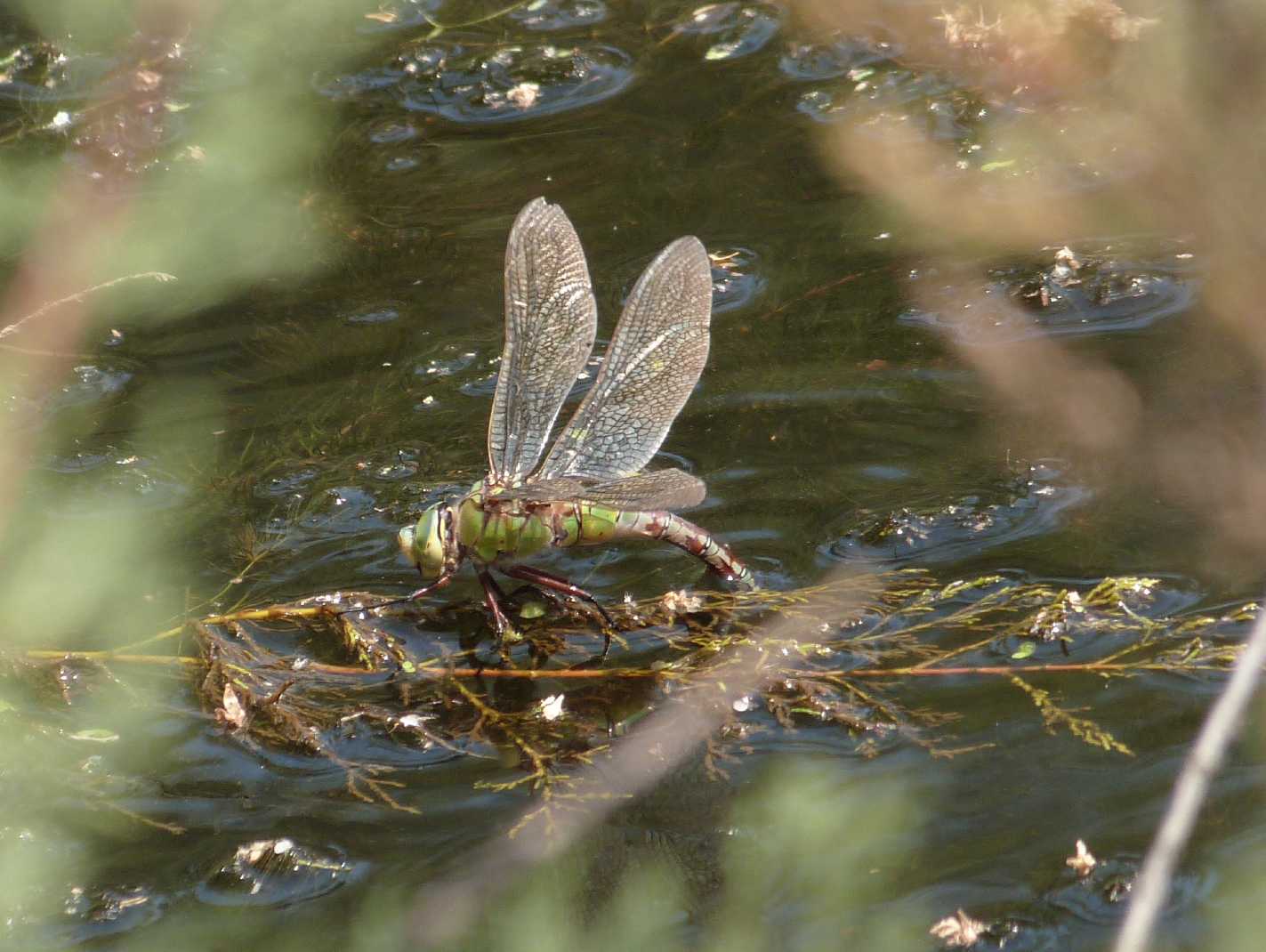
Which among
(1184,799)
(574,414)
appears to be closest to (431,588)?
(574,414)

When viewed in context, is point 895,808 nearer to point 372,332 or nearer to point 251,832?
point 251,832

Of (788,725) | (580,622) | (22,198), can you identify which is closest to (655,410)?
(580,622)

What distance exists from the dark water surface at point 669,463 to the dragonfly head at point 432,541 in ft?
0.54

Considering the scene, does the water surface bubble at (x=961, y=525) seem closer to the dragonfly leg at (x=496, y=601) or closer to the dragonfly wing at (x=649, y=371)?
the dragonfly wing at (x=649, y=371)

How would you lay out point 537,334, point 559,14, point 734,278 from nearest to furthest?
point 537,334 < point 734,278 < point 559,14

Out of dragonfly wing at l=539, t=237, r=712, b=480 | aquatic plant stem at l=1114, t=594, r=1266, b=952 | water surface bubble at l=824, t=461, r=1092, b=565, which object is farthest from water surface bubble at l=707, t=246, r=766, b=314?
aquatic plant stem at l=1114, t=594, r=1266, b=952

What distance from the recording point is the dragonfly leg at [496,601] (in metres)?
3.09

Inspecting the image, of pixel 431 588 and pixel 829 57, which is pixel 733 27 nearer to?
pixel 829 57

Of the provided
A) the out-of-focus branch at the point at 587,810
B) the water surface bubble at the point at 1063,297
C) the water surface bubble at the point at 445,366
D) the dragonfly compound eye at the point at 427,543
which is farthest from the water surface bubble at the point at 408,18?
the out-of-focus branch at the point at 587,810

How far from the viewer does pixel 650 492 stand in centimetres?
304

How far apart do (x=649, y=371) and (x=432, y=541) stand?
2.40 feet

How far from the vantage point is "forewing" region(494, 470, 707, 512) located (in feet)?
9.85

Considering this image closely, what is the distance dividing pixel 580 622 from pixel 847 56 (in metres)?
2.78

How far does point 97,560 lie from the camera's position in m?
1.68
